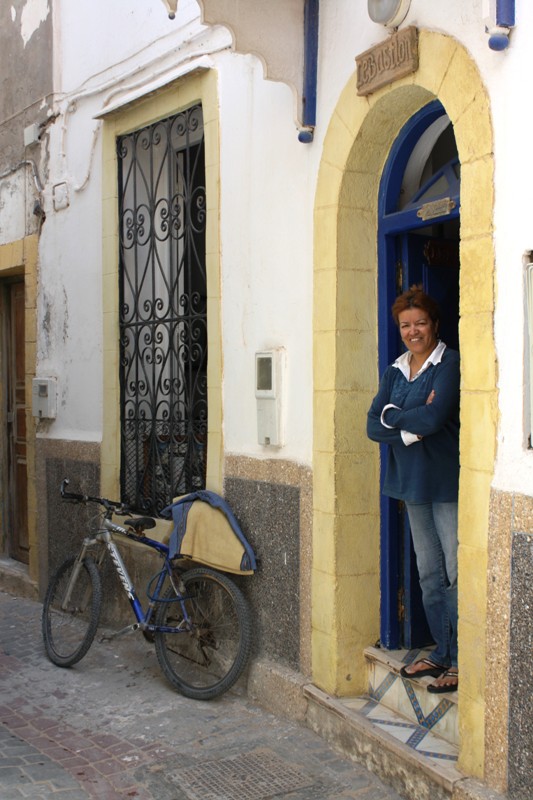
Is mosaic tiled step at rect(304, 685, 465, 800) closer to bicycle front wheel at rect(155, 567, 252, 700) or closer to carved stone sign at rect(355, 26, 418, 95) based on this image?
bicycle front wheel at rect(155, 567, 252, 700)

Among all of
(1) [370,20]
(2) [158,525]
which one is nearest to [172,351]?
(2) [158,525]

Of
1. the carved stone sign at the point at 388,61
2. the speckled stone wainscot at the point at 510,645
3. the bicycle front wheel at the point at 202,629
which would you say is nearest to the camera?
the speckled stone wainscot at the point at 510,645

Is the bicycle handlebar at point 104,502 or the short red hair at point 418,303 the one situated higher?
the short red hair at point 418,303

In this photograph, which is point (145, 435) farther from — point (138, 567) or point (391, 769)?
point (391, 769)

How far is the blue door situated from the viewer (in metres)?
4.58

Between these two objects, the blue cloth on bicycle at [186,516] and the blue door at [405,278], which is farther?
the blue cloth on bicycle at [186,516]

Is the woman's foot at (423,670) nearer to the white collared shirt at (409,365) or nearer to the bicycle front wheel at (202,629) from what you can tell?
the white collared shirt at (409,365)

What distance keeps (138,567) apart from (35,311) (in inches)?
108

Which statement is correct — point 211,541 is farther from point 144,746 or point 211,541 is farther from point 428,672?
point 428,672

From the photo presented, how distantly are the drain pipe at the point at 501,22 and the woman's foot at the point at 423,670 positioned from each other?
2704 millimetres

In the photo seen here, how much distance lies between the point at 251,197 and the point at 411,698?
2846 mm

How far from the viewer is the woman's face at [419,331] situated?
421cm

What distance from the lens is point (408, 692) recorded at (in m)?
4.36

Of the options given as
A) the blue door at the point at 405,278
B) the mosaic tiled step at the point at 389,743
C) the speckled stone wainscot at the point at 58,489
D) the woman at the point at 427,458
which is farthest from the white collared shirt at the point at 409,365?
the speckled stone wainscot at the point at 58,489
